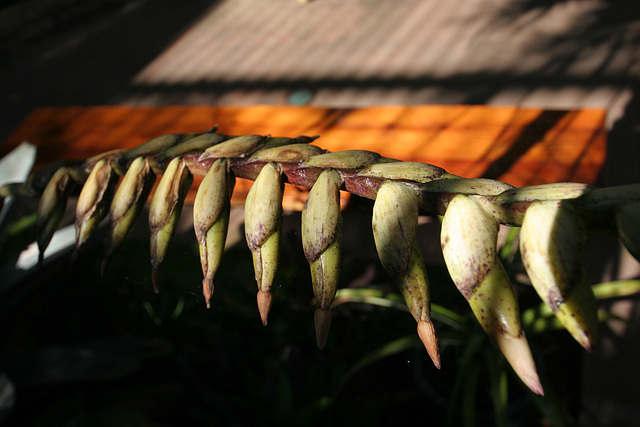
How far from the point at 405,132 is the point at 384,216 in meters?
0.89

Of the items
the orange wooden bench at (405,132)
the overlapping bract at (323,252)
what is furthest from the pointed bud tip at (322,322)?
the orange wooden bench at (405,132)

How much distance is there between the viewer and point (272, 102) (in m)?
2.12

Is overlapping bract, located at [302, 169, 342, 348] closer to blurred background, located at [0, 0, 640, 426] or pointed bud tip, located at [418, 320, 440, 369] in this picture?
pointed bud tip, located at [418, 320, 440, 369]

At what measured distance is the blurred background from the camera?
118 cm

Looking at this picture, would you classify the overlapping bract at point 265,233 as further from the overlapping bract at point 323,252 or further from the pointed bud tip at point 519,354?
the pointed bud tip at point 519,354

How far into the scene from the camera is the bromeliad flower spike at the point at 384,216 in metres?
0.27

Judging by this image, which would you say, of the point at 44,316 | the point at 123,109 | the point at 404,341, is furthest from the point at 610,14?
the point at 44,316

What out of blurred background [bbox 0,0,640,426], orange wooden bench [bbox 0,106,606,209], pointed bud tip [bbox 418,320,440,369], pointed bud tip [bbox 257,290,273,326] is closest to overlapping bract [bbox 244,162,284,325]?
pointed bud tip [bbox 257,290,273,326]

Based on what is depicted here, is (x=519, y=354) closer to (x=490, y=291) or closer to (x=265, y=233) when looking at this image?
(x=490, y=291)

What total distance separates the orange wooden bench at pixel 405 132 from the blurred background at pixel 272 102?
275 millimetres

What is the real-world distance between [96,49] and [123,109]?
5.37ft

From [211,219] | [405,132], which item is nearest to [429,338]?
[211,219]

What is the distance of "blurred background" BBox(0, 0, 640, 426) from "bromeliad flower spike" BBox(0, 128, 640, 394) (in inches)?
8.4

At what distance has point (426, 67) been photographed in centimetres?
218
